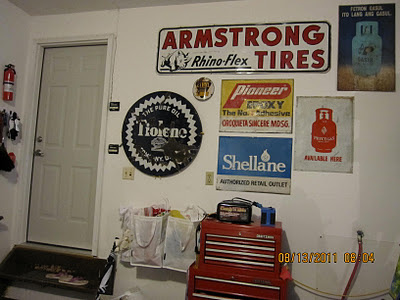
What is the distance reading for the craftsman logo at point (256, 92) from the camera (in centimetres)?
204

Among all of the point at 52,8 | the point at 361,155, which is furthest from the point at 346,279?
the point at 52,8

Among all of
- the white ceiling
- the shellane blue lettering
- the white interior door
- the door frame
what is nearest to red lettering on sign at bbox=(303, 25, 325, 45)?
the white ceiling

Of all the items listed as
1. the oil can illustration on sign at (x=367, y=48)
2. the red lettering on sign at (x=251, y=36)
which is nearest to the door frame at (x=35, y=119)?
the red lettering on sign at (x=251, y=36)

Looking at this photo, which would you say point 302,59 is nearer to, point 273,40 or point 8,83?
point 273,40

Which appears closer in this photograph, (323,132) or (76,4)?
(323,132)

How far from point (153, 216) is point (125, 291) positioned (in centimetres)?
71

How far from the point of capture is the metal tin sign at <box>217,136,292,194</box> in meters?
2.00

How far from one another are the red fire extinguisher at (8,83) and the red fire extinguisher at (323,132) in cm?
265

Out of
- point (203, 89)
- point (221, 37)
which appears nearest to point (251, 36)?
point (221, 37)

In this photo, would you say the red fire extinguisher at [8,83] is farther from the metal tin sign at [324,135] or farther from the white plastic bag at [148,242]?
the metal tin sign at [324,135]

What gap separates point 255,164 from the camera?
2.04m

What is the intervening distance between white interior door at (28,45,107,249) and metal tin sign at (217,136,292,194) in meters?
1.23

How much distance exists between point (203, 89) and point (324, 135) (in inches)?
40.6

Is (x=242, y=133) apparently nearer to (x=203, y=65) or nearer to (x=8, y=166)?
(x=203, y=65)
